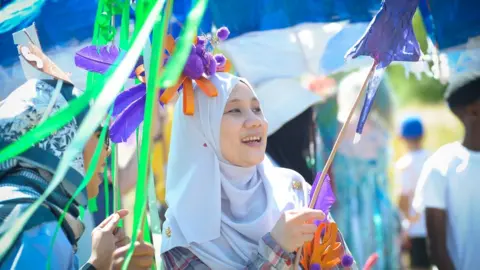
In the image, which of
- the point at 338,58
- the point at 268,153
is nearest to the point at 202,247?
the point at 268,153

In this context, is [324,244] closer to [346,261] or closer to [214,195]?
[346,261]

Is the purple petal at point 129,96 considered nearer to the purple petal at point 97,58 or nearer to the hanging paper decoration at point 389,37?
the purple petal at point 97,58

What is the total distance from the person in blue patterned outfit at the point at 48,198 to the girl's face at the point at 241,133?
432 millimetres

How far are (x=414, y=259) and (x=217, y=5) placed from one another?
3204mm

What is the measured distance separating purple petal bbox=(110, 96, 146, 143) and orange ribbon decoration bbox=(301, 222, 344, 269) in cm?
74

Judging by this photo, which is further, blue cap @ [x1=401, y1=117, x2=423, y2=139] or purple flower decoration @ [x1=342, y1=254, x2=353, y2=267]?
blue cap @ [x1=401, y1=117, x2=423, y2=139]

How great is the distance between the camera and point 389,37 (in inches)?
106

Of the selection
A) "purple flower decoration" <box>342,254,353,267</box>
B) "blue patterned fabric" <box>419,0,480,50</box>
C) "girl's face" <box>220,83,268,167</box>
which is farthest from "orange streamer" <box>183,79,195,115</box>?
"blue patterned fabric" <box>419,0,480,50</box>

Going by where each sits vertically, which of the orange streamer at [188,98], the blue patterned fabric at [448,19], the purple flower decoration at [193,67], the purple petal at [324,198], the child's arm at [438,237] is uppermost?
the blue patterned fabric at [448,19]

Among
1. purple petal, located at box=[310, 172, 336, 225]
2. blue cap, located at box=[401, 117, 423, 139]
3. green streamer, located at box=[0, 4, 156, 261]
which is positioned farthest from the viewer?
blue cap, located at box=[401, 117, 423, 139]

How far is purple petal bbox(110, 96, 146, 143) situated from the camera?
112 inches

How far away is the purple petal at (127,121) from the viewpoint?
9.35 feet

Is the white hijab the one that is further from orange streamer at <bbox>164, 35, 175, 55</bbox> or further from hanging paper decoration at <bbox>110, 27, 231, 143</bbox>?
orange streamer at <bbox>164, 35, 175, 55</bbox>

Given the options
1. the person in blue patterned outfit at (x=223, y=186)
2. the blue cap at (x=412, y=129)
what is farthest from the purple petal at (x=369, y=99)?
the blue cap at (x=412, y=129)
